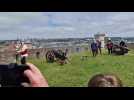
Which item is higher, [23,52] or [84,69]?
[23,52]

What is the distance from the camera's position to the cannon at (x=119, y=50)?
3523 mm

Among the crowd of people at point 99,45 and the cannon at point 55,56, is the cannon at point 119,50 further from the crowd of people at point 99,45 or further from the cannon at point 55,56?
the cannon at point 55,56

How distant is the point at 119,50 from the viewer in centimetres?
356

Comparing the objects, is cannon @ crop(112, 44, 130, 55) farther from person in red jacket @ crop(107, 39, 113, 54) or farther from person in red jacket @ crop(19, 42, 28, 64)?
person in red jacket @ crop(19, 42, 28, 64)

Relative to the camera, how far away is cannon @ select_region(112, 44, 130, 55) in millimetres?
3523

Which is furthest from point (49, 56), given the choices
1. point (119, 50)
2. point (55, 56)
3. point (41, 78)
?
point (119, 50)

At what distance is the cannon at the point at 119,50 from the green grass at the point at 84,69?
28 millimetres

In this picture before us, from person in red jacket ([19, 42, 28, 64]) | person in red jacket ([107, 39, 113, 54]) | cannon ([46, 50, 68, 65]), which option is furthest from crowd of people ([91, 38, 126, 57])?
person in red jacket ([19, 42, 28, 64])

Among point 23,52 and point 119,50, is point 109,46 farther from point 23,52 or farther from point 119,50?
point 23,52

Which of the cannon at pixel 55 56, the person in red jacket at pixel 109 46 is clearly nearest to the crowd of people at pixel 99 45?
the person in red jacket at pixel 109 46

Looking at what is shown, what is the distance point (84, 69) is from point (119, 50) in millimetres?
273
